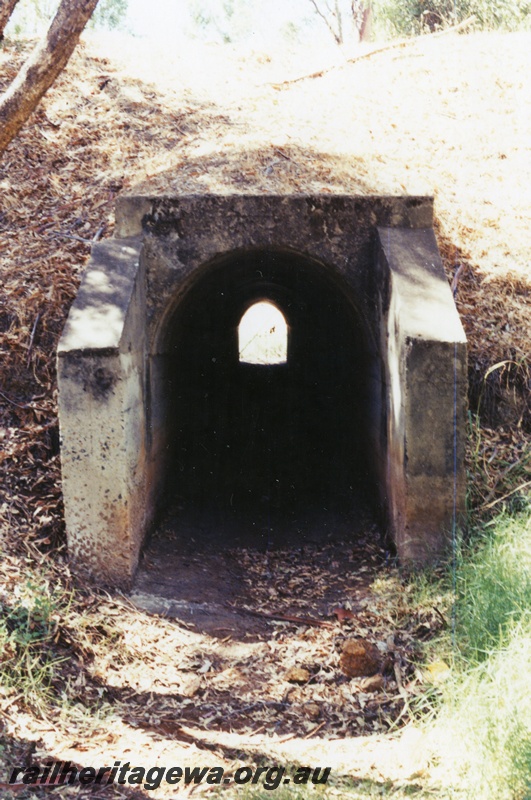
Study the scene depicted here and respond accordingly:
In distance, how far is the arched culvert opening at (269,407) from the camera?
Result: 750cm

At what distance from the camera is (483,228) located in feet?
25.6

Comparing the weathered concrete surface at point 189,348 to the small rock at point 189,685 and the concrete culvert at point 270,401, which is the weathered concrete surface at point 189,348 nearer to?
the concrete culvert at point 270,401

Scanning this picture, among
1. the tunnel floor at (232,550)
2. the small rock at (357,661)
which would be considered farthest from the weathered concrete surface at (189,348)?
the small rock at (357,661)

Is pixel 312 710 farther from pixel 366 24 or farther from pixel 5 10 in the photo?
pixel 366 24

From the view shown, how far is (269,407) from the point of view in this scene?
40.3 feet

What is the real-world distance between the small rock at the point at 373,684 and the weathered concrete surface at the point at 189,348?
1.18 m

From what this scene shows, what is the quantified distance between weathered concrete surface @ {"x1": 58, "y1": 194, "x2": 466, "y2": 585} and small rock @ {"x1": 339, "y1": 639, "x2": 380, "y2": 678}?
1.04 m

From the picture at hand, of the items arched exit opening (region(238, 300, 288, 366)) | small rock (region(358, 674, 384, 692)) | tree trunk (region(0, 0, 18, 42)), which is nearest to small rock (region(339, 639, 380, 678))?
small rock (region(358, 674, 384, 692))

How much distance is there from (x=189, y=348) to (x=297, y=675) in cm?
480

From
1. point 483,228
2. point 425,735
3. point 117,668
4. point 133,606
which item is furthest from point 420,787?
point 483,228

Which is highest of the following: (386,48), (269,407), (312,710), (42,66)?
(386,48)

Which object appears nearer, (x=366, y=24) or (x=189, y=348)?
(x=189, y=348)

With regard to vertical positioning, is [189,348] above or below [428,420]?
above

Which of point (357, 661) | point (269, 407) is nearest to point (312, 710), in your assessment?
point (357, 661)
